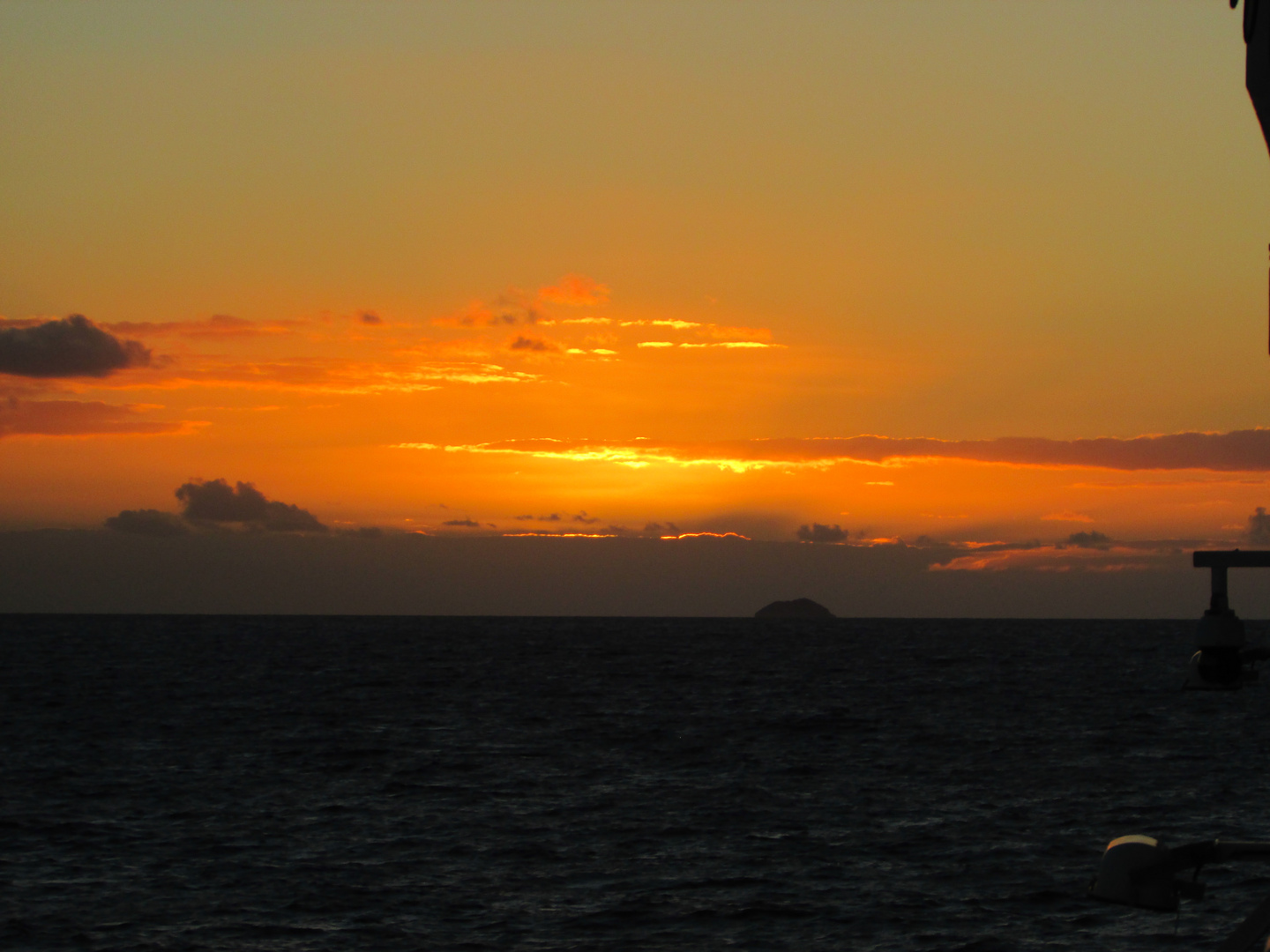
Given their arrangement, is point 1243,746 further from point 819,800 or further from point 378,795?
point 378,795

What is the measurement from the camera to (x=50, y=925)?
104 feet

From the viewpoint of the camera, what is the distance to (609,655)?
190m

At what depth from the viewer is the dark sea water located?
3244 cm

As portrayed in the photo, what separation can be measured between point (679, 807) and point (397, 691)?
227ft

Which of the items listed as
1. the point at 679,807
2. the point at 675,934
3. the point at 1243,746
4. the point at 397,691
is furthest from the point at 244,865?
the point at 397,691

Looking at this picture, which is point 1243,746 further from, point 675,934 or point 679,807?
Result: point 675,934

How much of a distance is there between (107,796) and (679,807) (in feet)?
73.1

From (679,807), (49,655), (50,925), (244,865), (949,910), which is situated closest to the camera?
(50,925)

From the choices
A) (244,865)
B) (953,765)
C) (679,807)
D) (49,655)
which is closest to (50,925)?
(244,865)

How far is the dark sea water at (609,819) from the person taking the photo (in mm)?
32438

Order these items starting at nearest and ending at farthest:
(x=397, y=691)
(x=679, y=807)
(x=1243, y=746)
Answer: (x=679, y=807), (x=1243, y=746), (x=397, y=691)

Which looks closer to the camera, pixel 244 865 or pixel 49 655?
pixel 244 865

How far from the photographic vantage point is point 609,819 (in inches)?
1902

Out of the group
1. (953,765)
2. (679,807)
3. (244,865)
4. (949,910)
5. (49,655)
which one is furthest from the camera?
(49,655)
